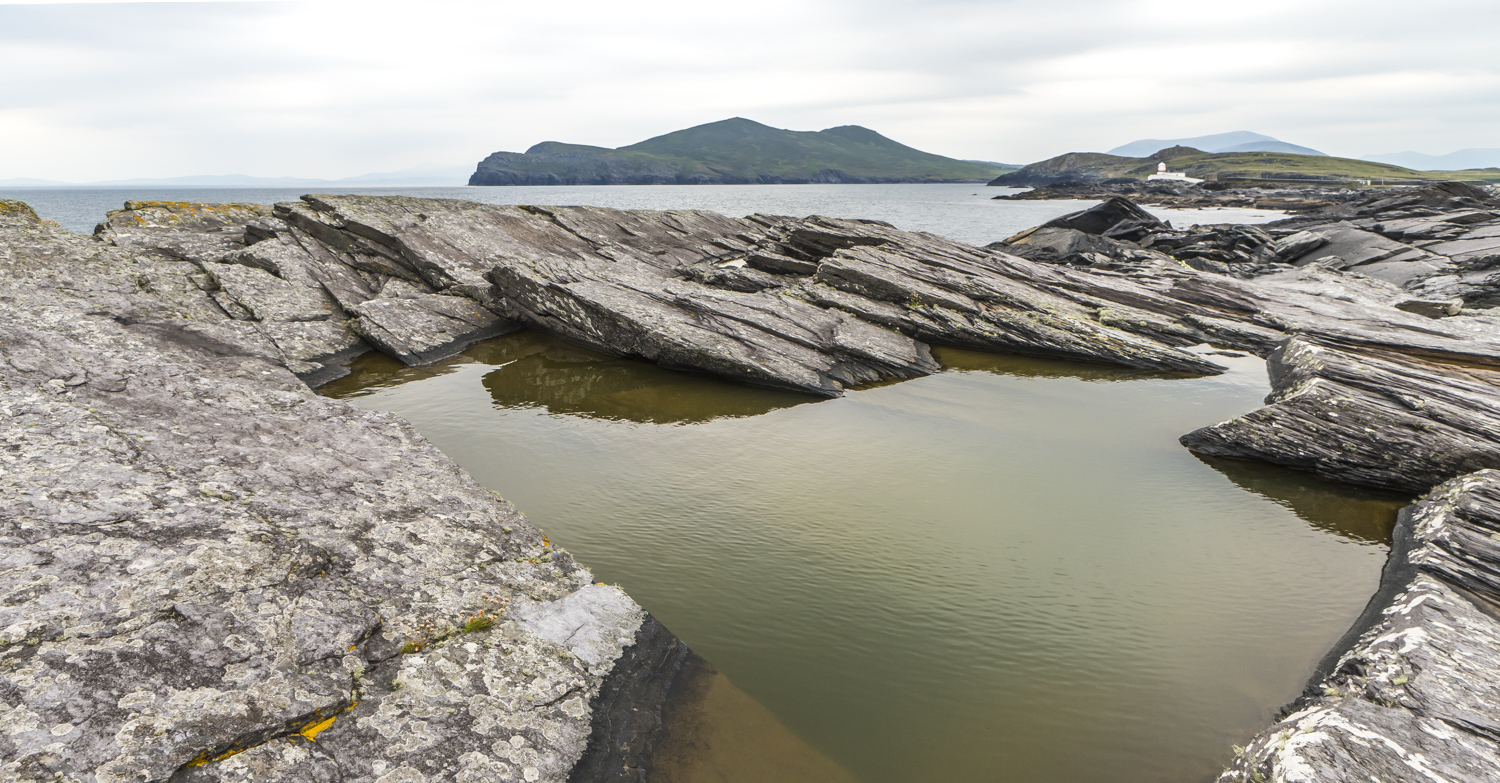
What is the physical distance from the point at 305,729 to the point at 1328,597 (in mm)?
13532

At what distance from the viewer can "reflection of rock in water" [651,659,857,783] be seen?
6926 mm

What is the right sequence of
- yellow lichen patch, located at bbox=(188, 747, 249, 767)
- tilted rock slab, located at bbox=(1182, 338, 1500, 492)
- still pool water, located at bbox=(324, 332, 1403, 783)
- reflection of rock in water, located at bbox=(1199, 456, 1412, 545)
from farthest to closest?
tilted rock slab, located at bbox=(1182, 338, 1500, 492) → reflection of rock in water, located at bbox=(1199, 456, 1412, 545) → still pool water, located at bbox=(324, 332, 1403, 783) → yellow lichen patch, located at bbox=(188, 747, 249, 767)

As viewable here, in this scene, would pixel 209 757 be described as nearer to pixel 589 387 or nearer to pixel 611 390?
pixel 611 390

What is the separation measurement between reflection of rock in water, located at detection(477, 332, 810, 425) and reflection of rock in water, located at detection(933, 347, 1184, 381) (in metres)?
7.77

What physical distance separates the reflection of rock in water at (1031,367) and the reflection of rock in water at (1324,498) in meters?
7.61

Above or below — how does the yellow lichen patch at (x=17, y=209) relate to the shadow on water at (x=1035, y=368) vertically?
above

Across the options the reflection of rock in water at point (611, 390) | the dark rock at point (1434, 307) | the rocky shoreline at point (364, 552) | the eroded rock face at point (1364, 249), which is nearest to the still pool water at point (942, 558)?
the reflection of rock in water at point (611, 390)

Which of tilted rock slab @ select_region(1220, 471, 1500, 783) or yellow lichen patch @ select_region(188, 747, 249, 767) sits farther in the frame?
tilted rock slab @ select_region(1220, 471, 1500, 783)

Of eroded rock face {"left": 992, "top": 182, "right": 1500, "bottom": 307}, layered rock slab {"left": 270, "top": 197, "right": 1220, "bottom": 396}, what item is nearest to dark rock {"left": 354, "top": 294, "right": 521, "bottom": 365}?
layered rock slab {"left": 270, "top": 197, "right": 1220, "bottom": 396}

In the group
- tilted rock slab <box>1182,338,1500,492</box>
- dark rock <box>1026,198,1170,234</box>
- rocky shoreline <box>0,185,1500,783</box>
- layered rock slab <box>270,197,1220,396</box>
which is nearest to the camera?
rocky shoreline <box>0,185,1500,783</box>

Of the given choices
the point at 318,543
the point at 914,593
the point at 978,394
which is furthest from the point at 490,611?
the point at 978,394

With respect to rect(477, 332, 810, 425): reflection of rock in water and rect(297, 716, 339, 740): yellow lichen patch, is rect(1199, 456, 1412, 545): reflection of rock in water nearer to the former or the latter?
rect(477, 332, 810, 425): reflection of rock in water

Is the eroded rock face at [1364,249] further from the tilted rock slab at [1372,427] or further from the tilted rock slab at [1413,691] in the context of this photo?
the tilted rock slab at [1413,691]

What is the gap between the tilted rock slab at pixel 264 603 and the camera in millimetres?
5426
